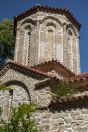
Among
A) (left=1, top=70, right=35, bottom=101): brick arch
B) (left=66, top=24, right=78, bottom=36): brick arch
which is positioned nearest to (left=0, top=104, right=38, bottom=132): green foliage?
(left=1, top=70, right=35, bottom=101): brick arch

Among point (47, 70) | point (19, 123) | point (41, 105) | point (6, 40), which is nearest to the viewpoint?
point (19, 123)

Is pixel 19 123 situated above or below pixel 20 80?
below

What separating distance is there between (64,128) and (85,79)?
76.4 inches

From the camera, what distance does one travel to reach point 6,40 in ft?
75.0

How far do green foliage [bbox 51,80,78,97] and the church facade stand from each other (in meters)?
0.13

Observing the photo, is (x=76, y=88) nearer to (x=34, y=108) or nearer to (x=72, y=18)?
(x=34, y=108)

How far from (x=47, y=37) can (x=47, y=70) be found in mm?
2596

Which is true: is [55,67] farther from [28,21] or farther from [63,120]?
[28,21]

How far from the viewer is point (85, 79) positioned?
1041 centimetres

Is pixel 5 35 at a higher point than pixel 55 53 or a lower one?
higher

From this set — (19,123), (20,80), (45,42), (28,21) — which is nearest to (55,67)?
(20,80)

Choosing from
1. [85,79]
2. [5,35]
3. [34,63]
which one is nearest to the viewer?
[85,79]

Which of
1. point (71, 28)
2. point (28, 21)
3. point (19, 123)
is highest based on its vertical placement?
point (28, 21)

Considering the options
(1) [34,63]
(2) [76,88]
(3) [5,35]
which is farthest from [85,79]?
(3) [5,35]
